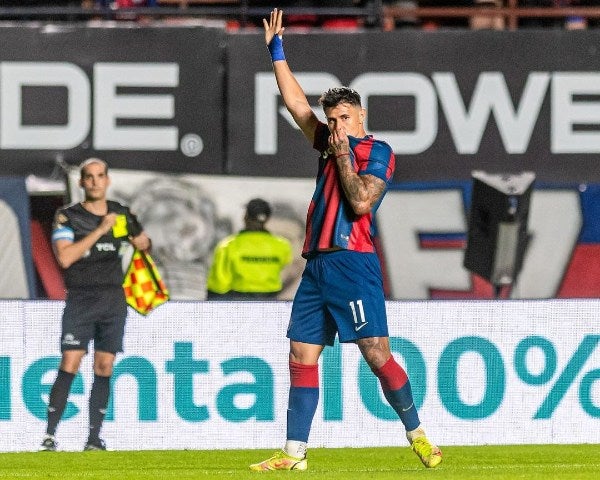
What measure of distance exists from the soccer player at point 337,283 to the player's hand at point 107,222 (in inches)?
139

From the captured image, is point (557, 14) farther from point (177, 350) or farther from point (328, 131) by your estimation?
point (328, 131)

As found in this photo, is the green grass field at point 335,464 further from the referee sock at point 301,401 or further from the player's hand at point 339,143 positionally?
the player's hand at point 339,143

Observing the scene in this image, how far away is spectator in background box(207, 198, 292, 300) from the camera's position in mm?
12844

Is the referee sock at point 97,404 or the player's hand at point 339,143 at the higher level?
the player's hand at point 339,143

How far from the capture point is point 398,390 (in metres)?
7.54

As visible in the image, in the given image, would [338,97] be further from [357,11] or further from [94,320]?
[357,11]

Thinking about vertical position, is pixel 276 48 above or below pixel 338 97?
above

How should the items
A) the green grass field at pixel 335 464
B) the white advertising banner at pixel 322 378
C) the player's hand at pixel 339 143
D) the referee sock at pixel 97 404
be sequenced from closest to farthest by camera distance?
the player's hand at pixel 339 143 < the green grass field at pixel 335 464 < the referee sock at pixel 97 404 < the white advertising banner at pixel 322 378

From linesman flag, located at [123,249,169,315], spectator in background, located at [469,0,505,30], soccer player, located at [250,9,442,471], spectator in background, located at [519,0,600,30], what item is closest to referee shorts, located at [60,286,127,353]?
linesman flag, located at [123,249,169,315]

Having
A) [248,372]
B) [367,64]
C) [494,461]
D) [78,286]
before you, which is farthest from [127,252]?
[367,64]

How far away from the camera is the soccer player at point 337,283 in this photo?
7.41 m

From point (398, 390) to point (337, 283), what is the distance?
0.63 m

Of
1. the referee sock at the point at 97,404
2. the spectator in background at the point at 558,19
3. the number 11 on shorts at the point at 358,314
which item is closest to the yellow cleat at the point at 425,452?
the number 11 on shorts at the point at 358,314

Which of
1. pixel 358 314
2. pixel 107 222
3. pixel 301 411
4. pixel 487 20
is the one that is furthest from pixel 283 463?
pixel 487 20
